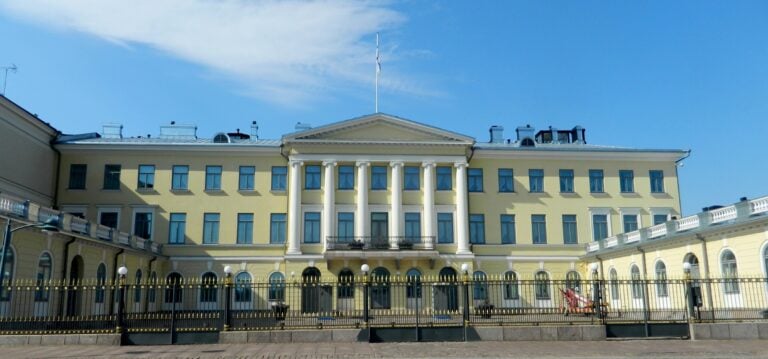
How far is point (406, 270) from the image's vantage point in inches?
1578

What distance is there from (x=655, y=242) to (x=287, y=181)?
22655mm

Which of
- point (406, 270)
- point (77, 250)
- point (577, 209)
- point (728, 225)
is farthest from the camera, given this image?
point (577, 209)

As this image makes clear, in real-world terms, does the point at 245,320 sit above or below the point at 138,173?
below

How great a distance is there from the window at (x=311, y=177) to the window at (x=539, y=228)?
14.7m

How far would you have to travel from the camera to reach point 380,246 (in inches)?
1563

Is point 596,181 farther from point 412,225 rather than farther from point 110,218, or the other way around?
point 110,218

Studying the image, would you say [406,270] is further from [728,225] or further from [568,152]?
[728,225]

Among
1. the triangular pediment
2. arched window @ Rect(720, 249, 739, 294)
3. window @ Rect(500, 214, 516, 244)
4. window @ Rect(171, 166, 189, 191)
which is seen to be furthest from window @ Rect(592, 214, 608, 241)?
window @ Rect(171, 166, 189, 191)

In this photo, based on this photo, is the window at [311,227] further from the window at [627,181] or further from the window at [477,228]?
the window at [627,181]

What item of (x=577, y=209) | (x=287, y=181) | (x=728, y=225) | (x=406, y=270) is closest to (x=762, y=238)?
(x=728, y=225)

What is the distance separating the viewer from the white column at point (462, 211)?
4056 centimetres

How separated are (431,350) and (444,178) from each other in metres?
24.0

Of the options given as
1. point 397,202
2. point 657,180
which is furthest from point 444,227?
point 657,180

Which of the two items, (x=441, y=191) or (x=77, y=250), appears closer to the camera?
(x=77, y=250)
